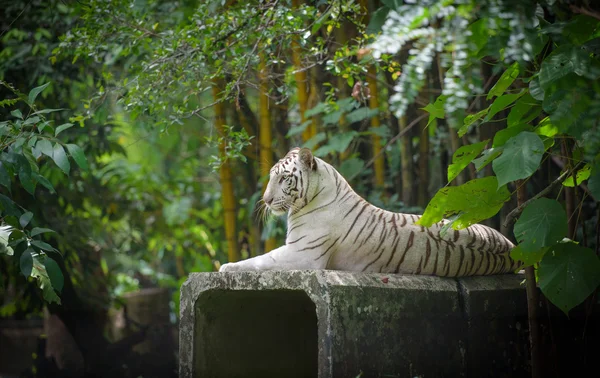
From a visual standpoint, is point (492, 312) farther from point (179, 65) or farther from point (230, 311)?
point (179, 65)

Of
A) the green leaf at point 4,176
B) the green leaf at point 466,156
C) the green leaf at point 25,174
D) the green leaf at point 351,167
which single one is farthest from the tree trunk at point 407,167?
the green leaf at point 4,176

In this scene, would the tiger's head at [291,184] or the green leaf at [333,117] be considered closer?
the tiger's head at [291,184]

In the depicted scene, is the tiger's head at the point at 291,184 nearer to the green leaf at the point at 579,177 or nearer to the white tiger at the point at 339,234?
the white tiger at the point at 339,234

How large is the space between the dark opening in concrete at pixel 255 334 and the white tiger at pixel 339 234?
10.8 inches

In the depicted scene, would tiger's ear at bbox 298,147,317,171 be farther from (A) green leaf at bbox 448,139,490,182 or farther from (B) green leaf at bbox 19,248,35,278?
(B) green leaf at bbox 19,248,35,278

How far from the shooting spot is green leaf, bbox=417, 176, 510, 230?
9.66 feet

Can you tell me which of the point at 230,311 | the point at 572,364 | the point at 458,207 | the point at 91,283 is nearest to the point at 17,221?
the point at 230,311

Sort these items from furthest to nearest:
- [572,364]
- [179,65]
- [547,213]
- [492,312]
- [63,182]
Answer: [63,182], [179,65], [572,364], [492,312], [547,213]

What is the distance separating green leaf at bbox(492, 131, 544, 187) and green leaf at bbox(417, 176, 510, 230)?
0.39 m

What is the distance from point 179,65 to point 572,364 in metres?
2.96

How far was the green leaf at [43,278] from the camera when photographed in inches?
127

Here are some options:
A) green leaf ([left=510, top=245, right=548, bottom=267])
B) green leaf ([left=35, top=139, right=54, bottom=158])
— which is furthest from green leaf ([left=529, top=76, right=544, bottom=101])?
green leaf ([left=35, top=139, right=54, bottom=158])

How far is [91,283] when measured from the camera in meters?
6.91

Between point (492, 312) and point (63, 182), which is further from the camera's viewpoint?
point (63, 182)
